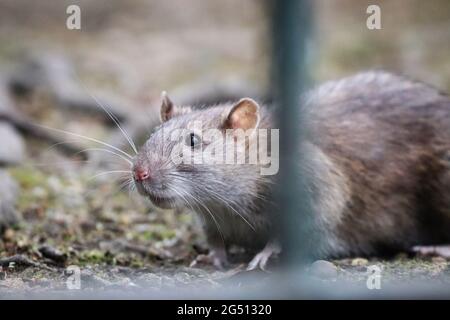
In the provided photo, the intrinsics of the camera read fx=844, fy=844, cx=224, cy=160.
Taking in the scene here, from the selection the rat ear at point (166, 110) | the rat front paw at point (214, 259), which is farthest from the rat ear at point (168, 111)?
the rat front paw at point (214, 259)

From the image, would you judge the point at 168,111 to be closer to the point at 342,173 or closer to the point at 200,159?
the point at 200,159

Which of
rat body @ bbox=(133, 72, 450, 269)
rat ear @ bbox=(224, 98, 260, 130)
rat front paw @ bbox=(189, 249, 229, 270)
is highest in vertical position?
rat ear @ bbox=(224, 98, 260, 130)

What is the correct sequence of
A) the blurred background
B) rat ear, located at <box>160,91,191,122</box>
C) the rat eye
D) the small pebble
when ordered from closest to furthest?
the small pebble
the rat eye
the blurred background
rat ear, located at <box>160,91,191,122</box>

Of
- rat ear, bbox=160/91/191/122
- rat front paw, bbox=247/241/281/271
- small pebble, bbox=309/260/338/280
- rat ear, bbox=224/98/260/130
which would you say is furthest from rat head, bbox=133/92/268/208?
small pebble, bbox=309/260/338/280

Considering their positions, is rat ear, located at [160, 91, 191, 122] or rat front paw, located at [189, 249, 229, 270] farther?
rat ear, located at [160, 91, 191, 122]

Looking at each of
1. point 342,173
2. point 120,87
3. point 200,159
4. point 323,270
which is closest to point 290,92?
point 323,270

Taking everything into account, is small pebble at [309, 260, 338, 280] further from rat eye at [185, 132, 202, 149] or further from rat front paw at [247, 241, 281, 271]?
rat eye at [185, 132, 202, 149]

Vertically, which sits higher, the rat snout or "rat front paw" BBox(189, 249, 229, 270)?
the rat snout

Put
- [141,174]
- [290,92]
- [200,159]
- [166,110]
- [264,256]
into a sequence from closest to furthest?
[290,92], [141,174], [200,159], [264,256], [166,110]
